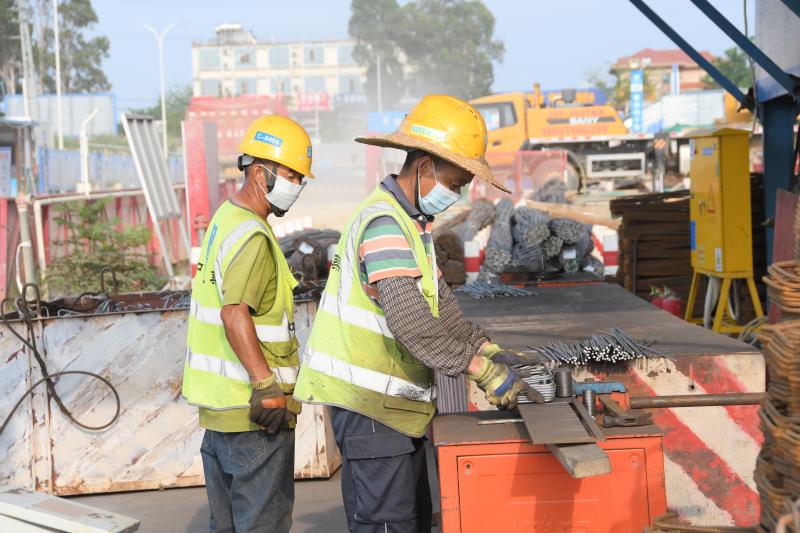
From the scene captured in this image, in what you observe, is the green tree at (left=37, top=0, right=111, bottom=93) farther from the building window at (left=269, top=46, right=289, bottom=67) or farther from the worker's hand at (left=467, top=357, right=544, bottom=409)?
the worker's hand at (left=467, top=357, right=544, bottom=409)

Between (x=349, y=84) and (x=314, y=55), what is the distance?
19.2 feet

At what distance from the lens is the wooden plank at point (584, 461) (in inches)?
120

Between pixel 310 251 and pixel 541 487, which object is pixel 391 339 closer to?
pixel 541 487

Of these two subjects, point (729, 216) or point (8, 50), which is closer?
point (729, 216)

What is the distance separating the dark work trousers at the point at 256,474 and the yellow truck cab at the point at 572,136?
24994 mm

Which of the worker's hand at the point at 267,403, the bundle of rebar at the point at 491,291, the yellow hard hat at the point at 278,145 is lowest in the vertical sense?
the bundle of rebar at the point at 491,291

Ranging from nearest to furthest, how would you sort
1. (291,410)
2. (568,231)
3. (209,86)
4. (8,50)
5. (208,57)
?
(291,410) < (568,231) < (8,50) < (209,86) < (208,57)

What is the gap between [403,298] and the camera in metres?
3.68

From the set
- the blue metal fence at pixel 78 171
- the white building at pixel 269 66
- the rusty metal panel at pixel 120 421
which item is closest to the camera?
the rusty metal panel at pixel 120 421

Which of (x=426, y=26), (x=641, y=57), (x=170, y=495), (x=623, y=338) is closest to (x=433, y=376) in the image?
(x=623, y=338)

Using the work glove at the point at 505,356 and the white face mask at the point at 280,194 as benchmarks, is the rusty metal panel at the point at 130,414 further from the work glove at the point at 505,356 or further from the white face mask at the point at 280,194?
the work glove at the point at 505,356

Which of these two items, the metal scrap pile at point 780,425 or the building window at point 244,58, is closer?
the metal scrap pile at point 780,425

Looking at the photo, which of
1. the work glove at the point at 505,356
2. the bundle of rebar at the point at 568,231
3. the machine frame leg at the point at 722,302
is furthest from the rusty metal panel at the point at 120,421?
the bundle of rebar at the point at 568,231

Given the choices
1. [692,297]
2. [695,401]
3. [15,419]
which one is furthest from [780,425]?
[692,297]
